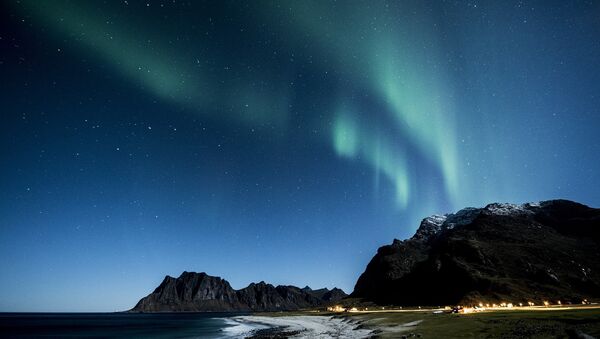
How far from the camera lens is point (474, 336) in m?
32.2

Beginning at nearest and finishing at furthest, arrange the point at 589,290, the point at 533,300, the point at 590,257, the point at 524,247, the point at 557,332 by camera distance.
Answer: the point at 557,332 → the point at 533,300 → the point at 589,290 → the point at 590,257 → the point at 524,247

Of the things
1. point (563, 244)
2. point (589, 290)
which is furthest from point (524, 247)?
point (589, 290)

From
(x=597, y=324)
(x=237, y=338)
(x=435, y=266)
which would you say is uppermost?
(x=435, y=266)

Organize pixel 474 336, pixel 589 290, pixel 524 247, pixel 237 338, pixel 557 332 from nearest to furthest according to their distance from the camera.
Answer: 1. pixel 557 332
2. pixel 474 336
3. pixel 237 338
4. pixel 589 290
5. pixel 524 247

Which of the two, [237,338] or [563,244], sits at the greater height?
[563,244]

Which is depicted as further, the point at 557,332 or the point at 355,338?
the point at 355,338

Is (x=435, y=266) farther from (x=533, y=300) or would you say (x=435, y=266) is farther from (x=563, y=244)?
(x=563, y=244)

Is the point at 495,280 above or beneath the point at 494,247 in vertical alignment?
beneath

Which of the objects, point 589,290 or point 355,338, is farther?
point 589,290

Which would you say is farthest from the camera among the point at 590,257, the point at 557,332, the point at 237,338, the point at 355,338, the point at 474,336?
the point at 590,257

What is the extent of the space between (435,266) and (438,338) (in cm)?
17564

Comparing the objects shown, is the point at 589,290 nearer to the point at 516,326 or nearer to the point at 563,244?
the point at 563,244

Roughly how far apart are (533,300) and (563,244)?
296ft

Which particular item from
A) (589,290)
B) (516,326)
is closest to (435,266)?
(589,290)
